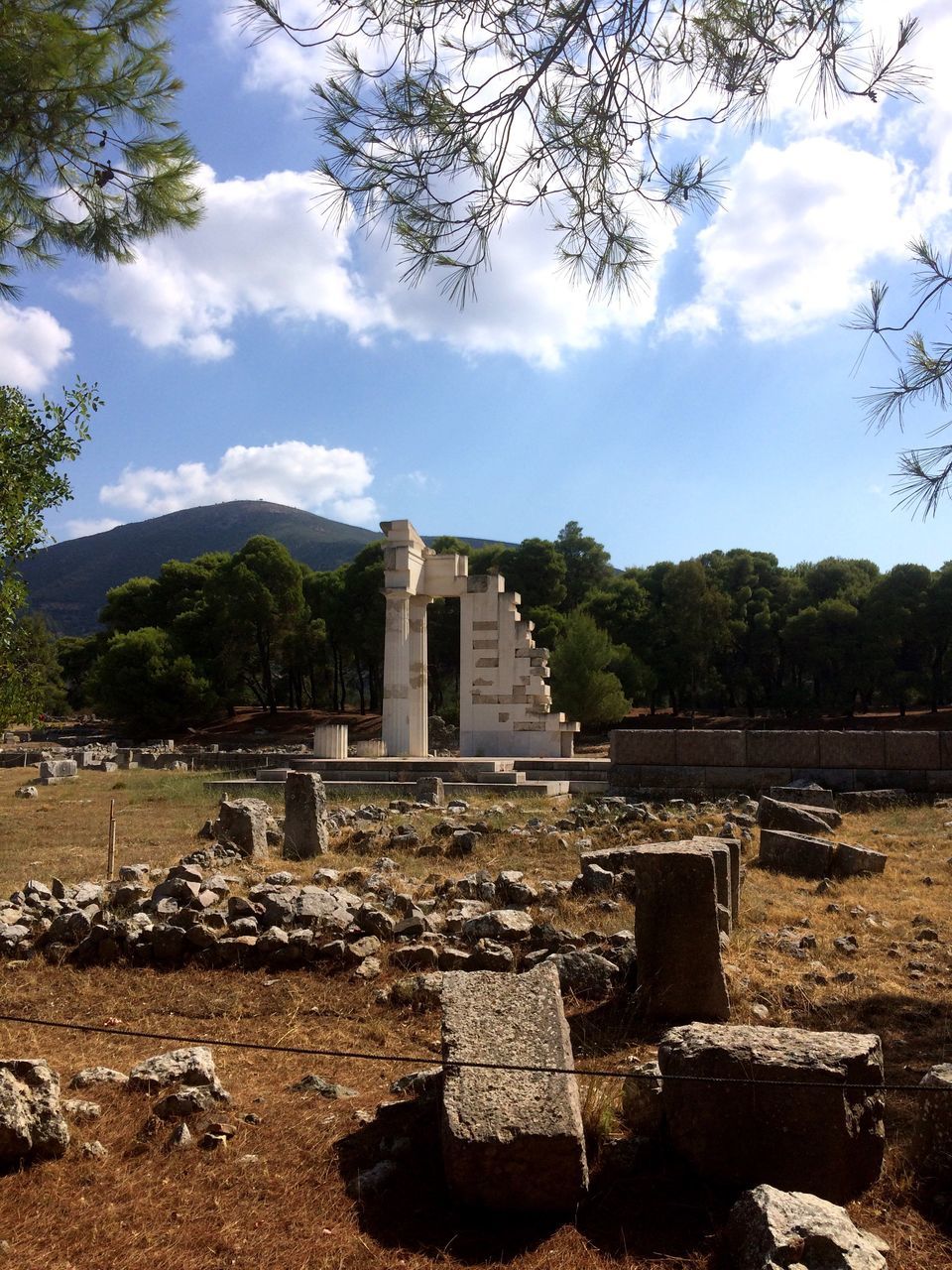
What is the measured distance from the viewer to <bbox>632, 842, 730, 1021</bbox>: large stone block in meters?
5.48

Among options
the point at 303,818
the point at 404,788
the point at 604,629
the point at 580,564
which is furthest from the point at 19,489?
the point at 580,564

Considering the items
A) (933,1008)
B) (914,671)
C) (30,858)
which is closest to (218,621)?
(914,671)

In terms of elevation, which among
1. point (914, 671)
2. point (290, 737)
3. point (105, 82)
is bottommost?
point (290, 737)

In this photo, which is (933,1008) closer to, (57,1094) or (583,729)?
(57,1094)

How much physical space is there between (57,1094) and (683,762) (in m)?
13.5

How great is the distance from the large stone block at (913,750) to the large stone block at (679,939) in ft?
36.6

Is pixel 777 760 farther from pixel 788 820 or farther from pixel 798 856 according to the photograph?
pixel 798 856

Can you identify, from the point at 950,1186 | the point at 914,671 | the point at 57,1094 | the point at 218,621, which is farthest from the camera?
the point at 218,621

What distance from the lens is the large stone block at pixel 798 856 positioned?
9500 mm

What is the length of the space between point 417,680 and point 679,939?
1738 centimetres

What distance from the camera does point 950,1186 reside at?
3.64 meters

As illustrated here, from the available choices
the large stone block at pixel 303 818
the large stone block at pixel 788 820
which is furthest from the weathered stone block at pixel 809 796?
the large stone block at pixel 303 818

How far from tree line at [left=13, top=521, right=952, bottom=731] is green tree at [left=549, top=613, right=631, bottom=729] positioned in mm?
655

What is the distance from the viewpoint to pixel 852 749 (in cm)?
1567
